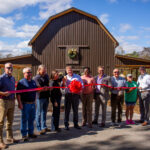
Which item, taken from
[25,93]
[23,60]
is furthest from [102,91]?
[23,60]

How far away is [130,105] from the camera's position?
627cm

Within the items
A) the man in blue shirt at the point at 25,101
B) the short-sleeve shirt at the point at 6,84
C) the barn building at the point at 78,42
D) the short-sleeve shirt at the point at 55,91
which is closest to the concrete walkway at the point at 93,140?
the man in blue shirt at the point at 25,101

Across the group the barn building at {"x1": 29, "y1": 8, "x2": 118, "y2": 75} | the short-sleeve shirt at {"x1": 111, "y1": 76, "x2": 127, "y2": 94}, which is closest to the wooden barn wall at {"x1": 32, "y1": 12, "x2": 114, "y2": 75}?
the barn building at {"x1": 29, "y1": 8, "x2": 118, "y2": 75}

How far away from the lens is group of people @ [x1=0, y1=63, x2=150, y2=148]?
431 centimetres

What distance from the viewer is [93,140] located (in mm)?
4625

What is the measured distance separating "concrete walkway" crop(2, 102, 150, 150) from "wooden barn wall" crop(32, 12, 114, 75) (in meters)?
12.2

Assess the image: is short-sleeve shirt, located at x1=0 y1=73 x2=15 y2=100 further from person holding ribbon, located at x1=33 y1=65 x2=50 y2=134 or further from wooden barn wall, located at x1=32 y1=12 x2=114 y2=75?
wooden barn wall, located at x1=32 y1=12 x2=114 y2=75

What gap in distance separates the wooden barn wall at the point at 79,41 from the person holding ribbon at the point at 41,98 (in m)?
12.7

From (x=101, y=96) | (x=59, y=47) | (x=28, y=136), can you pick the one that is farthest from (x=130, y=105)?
(x=59, y=47)

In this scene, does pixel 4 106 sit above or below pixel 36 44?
below

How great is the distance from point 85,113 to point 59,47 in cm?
1249

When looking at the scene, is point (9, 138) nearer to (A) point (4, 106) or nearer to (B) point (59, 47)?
(A) point (4, 106)

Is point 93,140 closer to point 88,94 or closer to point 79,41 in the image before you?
point 88,94

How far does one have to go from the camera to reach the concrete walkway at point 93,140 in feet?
13.7
